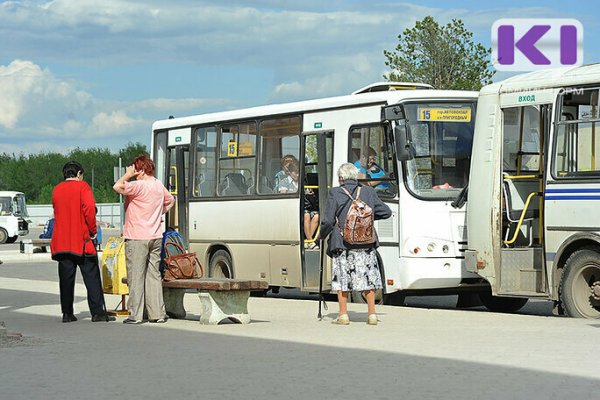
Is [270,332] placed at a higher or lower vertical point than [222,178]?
lower

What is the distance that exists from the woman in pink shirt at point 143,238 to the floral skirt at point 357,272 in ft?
7.20

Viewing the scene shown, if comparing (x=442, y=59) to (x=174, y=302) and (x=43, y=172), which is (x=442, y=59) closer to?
(x=174, y=302)

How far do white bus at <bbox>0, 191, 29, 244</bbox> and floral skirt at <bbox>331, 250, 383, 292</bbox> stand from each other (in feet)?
155

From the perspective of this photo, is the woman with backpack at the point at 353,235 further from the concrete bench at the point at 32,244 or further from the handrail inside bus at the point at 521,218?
the concrete bench at the point at 32,244

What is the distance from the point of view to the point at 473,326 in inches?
594

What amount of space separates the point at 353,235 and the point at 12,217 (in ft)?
158

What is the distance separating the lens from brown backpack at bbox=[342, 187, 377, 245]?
15.1 m

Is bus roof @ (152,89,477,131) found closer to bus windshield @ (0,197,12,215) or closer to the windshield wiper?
the windshield wiper

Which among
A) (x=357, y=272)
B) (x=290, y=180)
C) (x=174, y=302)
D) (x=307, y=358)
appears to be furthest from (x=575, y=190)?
(x=290, y=180)

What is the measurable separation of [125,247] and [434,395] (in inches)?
290

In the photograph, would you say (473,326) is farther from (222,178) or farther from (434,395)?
(222,178)

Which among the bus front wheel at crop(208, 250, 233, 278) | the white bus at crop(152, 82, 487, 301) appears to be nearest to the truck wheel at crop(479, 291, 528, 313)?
the white bus at crop(152, 82, 487, 301)

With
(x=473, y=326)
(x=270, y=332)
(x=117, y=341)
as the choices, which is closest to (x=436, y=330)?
(x=473, y=326)

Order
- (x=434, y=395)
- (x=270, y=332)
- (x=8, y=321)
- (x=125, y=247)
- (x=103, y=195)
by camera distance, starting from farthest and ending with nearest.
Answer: (x=103, y=195), (x=8, y=321), (x=125, y=247), (x=270, y=332), (x=434, y=395)
